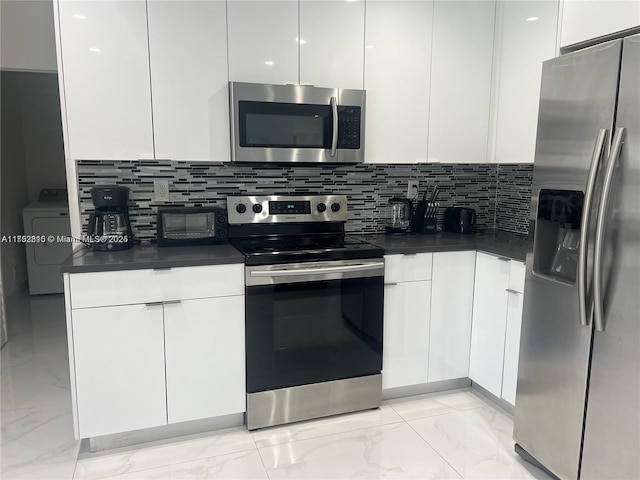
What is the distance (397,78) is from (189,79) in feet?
3.83

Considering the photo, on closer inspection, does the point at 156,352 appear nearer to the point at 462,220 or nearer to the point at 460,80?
the point at 462,220

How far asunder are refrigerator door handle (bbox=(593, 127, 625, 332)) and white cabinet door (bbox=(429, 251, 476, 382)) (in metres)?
0.98

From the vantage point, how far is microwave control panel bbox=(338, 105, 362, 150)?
8.07 feet

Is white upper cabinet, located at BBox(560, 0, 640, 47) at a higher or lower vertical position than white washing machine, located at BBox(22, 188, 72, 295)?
higher

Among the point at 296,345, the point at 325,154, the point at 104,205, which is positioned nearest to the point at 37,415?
the point at 104,205

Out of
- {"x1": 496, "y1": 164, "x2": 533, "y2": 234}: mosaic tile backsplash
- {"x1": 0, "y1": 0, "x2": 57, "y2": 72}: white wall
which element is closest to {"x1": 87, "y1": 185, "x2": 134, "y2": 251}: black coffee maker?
{"x1": 0, "y1": 0, "x2": 57, "y2": 72}: white wall

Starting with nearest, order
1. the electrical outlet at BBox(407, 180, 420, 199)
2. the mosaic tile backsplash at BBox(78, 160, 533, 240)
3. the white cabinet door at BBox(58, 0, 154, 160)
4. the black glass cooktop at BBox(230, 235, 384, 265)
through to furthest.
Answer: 1. the white cabinet door at BBox(58, 0, 154, 160)
2. the black glass cooktop at BBox(230, 235, 384, 265)
3. the mosaic tile backsplash at BBox(78, 160, 533, 240)
4. the electrical outlet at BBox(407, 180, 420, 199)

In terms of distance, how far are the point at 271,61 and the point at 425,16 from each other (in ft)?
3.16

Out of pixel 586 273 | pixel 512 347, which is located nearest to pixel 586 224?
pixel 586 273

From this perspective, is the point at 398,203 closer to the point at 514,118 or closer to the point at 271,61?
the point at 514,118

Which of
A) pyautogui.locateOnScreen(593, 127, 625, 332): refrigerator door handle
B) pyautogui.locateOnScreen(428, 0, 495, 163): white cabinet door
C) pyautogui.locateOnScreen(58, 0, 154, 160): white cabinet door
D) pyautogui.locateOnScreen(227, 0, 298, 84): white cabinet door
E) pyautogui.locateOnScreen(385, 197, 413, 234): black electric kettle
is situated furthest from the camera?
pyautogui.locateOnScreen(385, 197, 413, 234): black electric kettle

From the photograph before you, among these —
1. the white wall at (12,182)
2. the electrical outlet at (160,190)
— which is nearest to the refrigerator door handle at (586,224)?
the electrical outlet at (160,190)

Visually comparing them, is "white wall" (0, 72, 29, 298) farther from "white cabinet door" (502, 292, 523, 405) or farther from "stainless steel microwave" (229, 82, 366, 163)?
"white cabinet door" (502, 292, 523, 405)

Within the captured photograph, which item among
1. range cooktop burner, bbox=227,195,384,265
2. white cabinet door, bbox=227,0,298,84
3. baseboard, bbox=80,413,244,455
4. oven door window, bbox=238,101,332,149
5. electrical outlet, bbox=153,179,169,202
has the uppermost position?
white cabinet door, bbox=227,0,298,84
